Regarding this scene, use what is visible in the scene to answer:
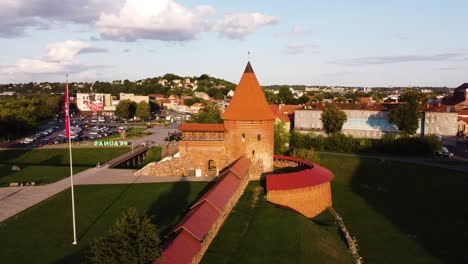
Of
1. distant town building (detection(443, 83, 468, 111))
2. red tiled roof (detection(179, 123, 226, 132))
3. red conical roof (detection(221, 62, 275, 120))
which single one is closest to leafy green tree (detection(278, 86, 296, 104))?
distant town building (detection(443, 83, 468, 111))

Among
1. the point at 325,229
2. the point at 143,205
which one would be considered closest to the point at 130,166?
the point at 143,205

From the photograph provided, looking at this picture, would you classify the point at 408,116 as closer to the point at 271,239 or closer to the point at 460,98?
the point at 271,239

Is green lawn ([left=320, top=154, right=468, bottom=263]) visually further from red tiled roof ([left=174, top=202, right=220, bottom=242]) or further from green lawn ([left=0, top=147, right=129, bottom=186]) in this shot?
green lawn ([left=0, top=147, right=129, bottom=186])

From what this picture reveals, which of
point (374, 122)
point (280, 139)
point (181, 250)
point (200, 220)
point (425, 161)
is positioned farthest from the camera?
point (374, 122)

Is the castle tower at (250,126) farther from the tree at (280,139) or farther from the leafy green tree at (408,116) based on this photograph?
the leafy green tree at (408,116)

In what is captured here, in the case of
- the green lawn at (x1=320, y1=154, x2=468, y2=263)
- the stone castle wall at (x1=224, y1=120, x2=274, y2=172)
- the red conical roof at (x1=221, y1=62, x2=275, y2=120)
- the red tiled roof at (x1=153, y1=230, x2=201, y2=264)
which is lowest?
the green lawn at (x1=320, y1=154, x2=468, y2=263)

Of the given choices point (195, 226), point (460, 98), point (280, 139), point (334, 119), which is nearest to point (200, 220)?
point (195, 226)
